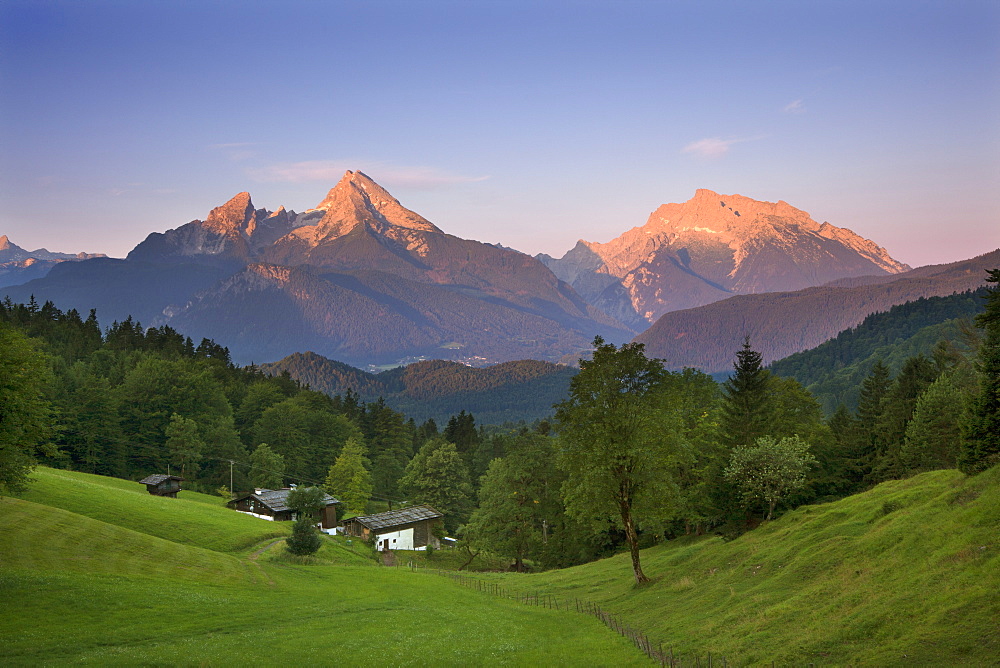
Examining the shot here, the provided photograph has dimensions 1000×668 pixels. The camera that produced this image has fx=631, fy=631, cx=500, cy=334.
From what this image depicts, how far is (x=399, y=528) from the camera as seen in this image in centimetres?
9025

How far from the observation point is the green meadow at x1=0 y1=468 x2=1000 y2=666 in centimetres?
1981

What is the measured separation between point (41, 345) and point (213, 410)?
29723mm

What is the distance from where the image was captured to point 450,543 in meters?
102

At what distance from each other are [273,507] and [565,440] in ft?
199

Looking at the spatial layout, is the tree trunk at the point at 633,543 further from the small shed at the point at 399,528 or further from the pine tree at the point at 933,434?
the small shed at the point at 399,528

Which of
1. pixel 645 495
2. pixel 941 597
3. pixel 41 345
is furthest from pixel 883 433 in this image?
pixel 41 345

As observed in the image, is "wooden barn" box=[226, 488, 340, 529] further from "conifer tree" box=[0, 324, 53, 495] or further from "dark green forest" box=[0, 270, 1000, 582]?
"conifer tree" box=[0, 324, 53, 495]

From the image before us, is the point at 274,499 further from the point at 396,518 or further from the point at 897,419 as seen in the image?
the point at 897,419

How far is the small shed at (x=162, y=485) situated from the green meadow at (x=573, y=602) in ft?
125

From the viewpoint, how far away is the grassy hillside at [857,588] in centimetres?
1798

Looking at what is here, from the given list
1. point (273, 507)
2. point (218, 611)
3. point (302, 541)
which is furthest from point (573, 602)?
point (273, 507)

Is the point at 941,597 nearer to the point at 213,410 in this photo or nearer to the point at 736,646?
the point at 736,646

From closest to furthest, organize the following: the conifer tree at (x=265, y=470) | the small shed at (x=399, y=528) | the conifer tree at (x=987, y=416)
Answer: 1. the conifer tree at (x=987, y=416)
2. the small shed at (x=399, y=528)
3. the conifer tree at (x=265, y=470)

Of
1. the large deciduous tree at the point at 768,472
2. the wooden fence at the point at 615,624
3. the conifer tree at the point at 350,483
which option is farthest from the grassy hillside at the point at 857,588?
the conifer tree at the point at 350,483
